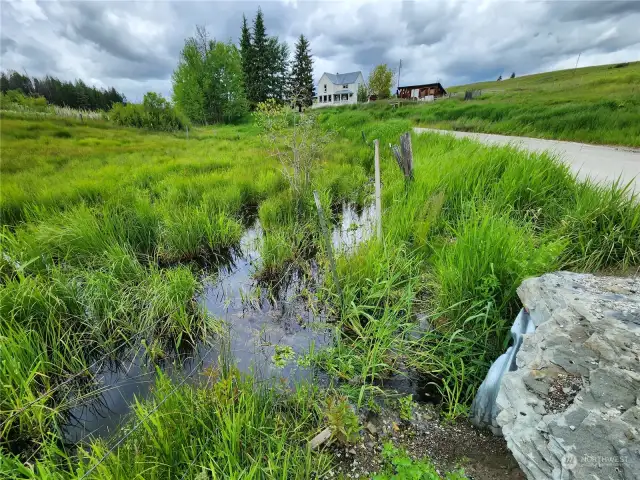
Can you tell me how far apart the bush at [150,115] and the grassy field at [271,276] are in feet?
72.8

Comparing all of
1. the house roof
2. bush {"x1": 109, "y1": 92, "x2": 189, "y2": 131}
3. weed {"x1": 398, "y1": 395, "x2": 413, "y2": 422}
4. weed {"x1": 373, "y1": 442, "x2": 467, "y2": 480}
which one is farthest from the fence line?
the house roof

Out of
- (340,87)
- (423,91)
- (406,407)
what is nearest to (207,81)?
(340,87)

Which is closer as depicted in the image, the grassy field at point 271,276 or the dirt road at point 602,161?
the grassy field at point 271,276

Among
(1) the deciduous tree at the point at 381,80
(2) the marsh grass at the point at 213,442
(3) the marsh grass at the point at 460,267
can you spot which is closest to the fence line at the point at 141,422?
(2) the marsh grass at the point at 213,442

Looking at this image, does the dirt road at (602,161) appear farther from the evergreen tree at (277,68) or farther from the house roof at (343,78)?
the house roof at (343,78)

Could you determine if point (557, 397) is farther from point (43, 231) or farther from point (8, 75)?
point (8, 75)

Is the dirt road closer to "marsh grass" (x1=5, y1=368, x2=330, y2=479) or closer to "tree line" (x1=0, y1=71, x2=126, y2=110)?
"marsh grass" (x1=5, y1=368, x2=330, y2=479)

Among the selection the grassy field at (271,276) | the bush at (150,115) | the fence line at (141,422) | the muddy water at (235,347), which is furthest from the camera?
the bush at (150,115)

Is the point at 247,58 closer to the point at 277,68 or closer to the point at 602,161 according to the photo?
the point at 277,68

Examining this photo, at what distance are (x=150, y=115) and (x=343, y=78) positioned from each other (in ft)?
137

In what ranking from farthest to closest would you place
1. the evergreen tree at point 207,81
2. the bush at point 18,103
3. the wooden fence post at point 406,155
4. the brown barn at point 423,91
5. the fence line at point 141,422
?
1. the brown barn at point 423,91
2. the evergreen tree at point 207,81
3. the bush at point 18,103
4. the wooden fence post at point 406,155
5. the fence line at point 141,422

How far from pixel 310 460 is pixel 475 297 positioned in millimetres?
1838

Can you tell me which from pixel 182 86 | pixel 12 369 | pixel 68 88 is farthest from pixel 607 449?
pixel 68 88

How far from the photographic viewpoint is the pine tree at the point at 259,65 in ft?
141
